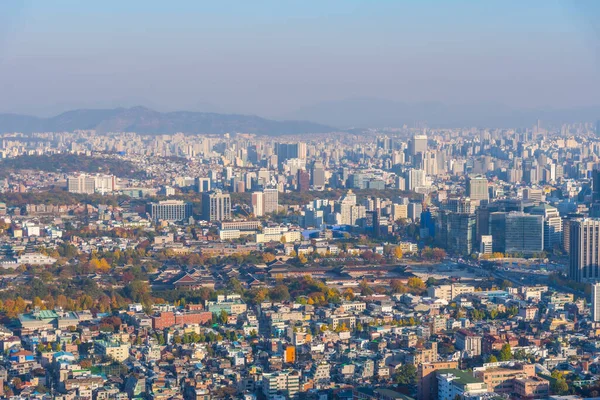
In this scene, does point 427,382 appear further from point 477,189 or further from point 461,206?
point 477,189

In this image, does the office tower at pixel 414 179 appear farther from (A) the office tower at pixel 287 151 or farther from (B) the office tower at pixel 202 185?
(A) the office tower at pixel 287 151

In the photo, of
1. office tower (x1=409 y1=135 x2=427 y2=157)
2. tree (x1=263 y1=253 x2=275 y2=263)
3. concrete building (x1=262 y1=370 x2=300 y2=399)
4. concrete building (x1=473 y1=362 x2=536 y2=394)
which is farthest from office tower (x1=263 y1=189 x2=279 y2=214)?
concrete building (x1=473 y1=362 x2=536 y2=394)

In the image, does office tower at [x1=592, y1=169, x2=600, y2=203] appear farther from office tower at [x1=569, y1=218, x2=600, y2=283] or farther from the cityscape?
office tower at [x1=569, y1=218, x2=600, y2=283]

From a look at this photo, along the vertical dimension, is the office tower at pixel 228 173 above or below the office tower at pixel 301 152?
below

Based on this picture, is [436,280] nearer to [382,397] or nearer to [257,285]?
[257,285]

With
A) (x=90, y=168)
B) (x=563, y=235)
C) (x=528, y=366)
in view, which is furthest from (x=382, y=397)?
(x=90, y=168)

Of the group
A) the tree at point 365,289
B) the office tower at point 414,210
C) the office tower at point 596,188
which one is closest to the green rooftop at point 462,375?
the tree at point 365,289

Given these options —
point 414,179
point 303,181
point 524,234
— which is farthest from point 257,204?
point 524,234
